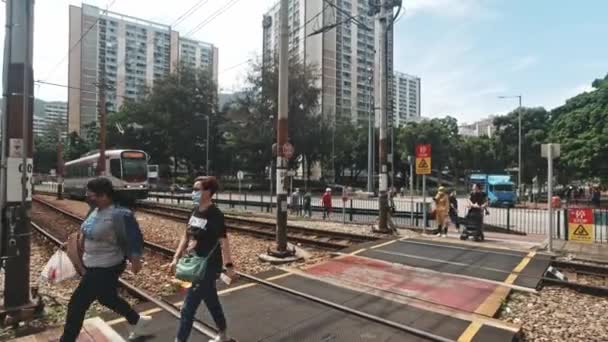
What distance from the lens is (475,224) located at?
12336 mm

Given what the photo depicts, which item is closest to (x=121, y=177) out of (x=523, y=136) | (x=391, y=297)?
(x=391, y=297)

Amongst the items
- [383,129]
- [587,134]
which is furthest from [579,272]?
[587,134]

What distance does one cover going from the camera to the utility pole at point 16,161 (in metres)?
5.18

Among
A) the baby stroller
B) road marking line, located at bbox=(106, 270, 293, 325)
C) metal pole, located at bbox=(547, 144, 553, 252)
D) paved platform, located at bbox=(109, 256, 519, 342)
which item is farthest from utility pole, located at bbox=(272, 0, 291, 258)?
metal pole, located at bbox=(547, 144, 553, 252)

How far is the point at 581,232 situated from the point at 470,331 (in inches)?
327

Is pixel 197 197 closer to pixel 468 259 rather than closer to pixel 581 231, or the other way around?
pixel 468 259

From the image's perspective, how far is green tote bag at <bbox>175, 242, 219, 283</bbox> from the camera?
4.11 meters

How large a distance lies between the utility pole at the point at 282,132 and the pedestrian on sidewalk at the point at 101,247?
5.47 m

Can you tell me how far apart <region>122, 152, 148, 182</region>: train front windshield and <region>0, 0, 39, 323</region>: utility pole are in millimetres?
20950

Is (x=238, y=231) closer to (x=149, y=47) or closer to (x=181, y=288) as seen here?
(x=181, y=288)

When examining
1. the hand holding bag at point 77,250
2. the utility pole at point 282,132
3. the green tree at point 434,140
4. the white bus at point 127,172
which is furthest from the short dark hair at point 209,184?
the green tree at point 434,140

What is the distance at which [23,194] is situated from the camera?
5270 mm

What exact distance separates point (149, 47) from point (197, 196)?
43.3 m

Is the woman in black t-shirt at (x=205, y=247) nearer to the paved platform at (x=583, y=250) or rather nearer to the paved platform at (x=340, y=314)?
the paved platform at (x=340, y=314)
